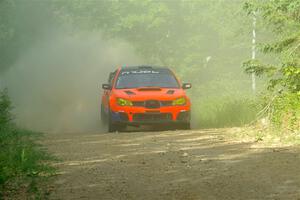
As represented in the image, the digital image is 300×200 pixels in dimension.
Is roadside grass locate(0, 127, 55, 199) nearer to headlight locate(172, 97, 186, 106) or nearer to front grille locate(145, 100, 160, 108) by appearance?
front grille locate(145, 100, 160, 108)

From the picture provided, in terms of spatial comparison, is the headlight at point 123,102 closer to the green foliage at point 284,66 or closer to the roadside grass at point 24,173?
the green foliage at point 284,66

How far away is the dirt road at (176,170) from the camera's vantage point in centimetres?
696

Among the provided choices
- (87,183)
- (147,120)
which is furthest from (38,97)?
(87,183)

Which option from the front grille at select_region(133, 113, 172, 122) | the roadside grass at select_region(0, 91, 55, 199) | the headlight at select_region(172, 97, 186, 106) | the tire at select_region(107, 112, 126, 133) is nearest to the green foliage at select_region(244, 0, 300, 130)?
the headlight at select_region(172, 97, 186, 106)

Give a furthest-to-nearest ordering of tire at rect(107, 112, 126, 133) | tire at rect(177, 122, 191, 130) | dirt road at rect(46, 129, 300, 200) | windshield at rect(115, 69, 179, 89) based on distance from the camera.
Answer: windshield at rect(115, 69, 179, 89) < tire at rect(177, 122, 191, 130) < tire at rect(107, 112, 126, 133) < dirt road at rect(46, 129, 300, 200)

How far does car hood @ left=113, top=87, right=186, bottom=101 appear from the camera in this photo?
52.5 feet

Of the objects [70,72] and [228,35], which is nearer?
[70,72]

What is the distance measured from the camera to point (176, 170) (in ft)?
28.2

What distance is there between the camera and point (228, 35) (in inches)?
2165

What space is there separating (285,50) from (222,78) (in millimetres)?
44916

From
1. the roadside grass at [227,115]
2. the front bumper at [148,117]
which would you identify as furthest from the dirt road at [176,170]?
the roadside grass at [227,115]

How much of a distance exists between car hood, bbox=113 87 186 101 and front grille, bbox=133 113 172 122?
15.7 inches

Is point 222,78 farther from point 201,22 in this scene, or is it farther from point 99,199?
point 99,199

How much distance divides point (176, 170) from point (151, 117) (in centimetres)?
742
